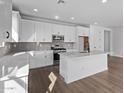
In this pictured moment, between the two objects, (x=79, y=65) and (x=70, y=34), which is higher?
(x=70, y=34)

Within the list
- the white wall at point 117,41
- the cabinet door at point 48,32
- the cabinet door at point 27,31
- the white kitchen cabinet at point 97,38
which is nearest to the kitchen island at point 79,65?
the cabinet door at point 48,32

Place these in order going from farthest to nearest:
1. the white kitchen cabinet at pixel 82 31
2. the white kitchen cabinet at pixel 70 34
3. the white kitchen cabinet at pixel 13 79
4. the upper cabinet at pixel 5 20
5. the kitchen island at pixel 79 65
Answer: the white kitchen cabinet at pixel 82 31 → the white kitchen cabinet at pixel 70 34 → the kitchen island at pixel 79 65 → the white kitchen cabinet at pixel 13 79 → the upper cabinet at pixel 5 20

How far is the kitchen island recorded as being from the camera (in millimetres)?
3110

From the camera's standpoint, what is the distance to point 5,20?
137 centimetres

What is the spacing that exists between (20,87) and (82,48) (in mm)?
5280

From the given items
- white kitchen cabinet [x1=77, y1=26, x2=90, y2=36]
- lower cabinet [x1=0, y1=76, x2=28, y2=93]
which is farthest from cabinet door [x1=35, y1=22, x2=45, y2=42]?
lower cabinet [x1=0, y1=76, x2=28, y2=93]

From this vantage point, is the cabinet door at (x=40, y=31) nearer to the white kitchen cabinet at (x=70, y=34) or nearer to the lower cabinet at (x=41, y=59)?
the lower cabinet at (x=41, y=59)

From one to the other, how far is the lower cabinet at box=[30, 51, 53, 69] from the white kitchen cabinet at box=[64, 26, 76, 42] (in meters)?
1.43

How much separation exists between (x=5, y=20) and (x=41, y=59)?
3521 mm

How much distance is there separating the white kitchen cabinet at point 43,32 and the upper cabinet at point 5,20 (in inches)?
133

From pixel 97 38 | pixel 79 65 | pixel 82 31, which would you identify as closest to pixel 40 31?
pixel 79 65

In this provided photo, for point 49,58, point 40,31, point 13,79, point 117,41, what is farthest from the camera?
point 117,41

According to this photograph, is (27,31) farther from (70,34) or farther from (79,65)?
(79,65)

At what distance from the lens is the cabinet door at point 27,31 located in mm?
4441
